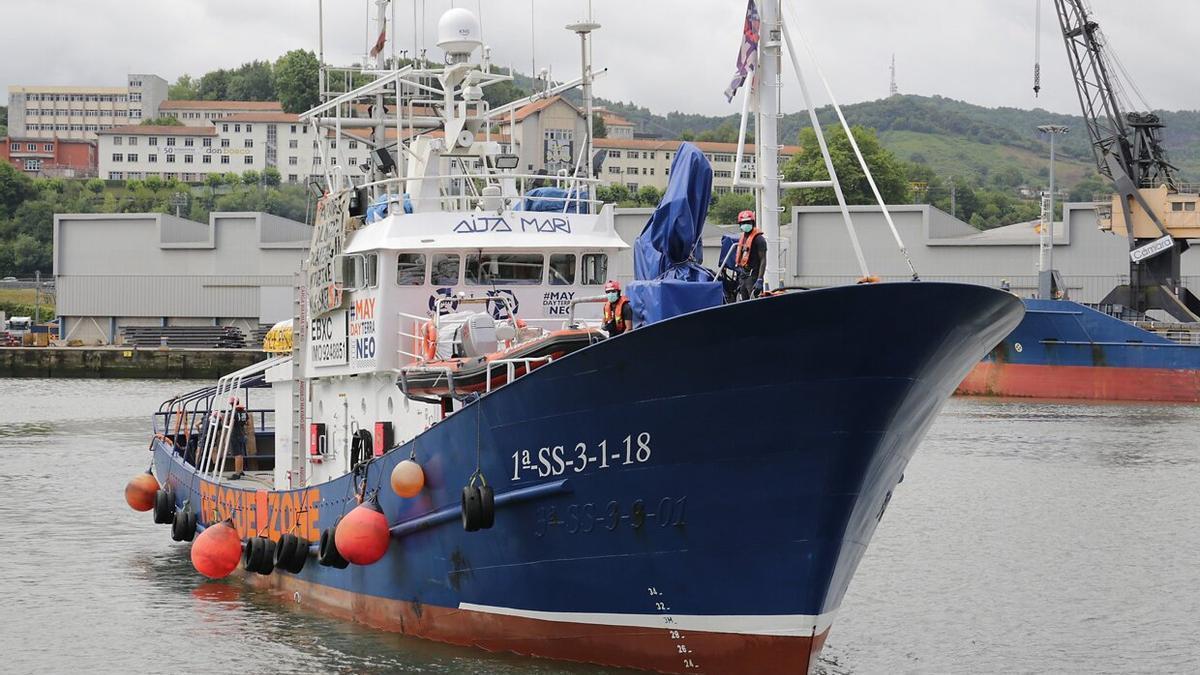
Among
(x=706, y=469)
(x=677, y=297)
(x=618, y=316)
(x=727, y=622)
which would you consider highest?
(x=677, y=297)

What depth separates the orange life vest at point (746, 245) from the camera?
13.7 metres

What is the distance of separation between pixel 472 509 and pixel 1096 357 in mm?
41465

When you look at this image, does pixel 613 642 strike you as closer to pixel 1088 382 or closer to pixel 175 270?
pixel 1088 382

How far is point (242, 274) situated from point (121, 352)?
31.8ft

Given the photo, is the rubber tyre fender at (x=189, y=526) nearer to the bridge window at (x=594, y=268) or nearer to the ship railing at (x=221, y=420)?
the ship railing at (x=221, y=420)

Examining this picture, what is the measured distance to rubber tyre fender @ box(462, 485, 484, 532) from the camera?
13.5 meters

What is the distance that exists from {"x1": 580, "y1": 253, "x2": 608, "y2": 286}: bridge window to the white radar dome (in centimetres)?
306

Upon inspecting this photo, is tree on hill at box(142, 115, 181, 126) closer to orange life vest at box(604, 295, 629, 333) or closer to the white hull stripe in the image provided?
orange life vest at box(604, 295, 629, 333)

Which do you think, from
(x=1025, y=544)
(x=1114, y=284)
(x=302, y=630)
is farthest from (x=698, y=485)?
(x=1114, y=284)

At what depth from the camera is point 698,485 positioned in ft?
41.3

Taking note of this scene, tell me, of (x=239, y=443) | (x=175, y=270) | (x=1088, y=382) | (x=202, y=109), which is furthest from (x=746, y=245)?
(x=202, y=109)

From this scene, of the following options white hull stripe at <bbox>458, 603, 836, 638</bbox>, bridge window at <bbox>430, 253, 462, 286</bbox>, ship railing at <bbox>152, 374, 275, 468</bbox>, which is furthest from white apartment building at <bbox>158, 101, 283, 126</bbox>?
white hull stripe at <bbox>458, 603, 836, 638</bbox>

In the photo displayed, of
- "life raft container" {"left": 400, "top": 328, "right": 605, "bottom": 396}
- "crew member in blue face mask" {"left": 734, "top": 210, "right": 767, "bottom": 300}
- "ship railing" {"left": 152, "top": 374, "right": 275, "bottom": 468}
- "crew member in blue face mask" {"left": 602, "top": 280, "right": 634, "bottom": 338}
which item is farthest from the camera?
Result: "ship railing" {"left": 152, "top": 374, "right": 275, "bottom": 468}

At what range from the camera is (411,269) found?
16688 millimetres
